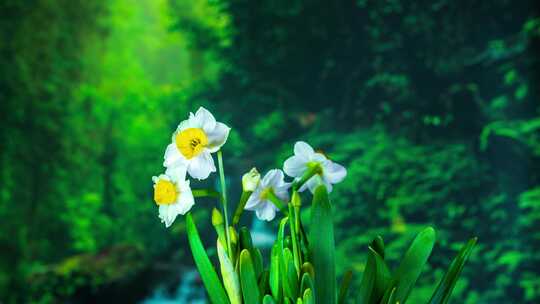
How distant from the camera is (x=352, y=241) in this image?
8.50ft

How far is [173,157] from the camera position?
645 mm

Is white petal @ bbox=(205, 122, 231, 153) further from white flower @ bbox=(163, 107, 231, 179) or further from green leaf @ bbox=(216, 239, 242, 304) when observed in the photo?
green leaf @ bbox=(216, 239, 242, 304)

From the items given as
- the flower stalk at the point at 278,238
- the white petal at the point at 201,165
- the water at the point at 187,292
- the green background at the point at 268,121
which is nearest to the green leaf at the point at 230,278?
the flower stalk at the point at 278,238

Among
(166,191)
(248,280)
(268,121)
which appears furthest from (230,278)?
(268,121)

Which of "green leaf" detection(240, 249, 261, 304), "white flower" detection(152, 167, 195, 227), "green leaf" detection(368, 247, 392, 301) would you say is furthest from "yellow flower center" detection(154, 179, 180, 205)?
"green leaf" detection(368, 247, 392, 301)

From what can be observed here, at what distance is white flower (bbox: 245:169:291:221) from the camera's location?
26.3 inches

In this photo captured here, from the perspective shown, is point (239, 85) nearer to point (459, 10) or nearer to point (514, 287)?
point (459, 10)

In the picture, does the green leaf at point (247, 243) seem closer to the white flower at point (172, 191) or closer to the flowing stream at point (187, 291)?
the white flower at point (172, 191)

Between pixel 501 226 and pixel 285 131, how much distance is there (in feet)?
3.62

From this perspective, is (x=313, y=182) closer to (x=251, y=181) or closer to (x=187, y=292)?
(x=251, y=181)

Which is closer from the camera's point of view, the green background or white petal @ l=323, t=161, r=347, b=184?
white petal @ l=323, t=161, r=347, b=184

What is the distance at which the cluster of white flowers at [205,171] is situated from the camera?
631 mm

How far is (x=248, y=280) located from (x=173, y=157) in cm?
17

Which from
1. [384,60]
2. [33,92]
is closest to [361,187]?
[384,60]
